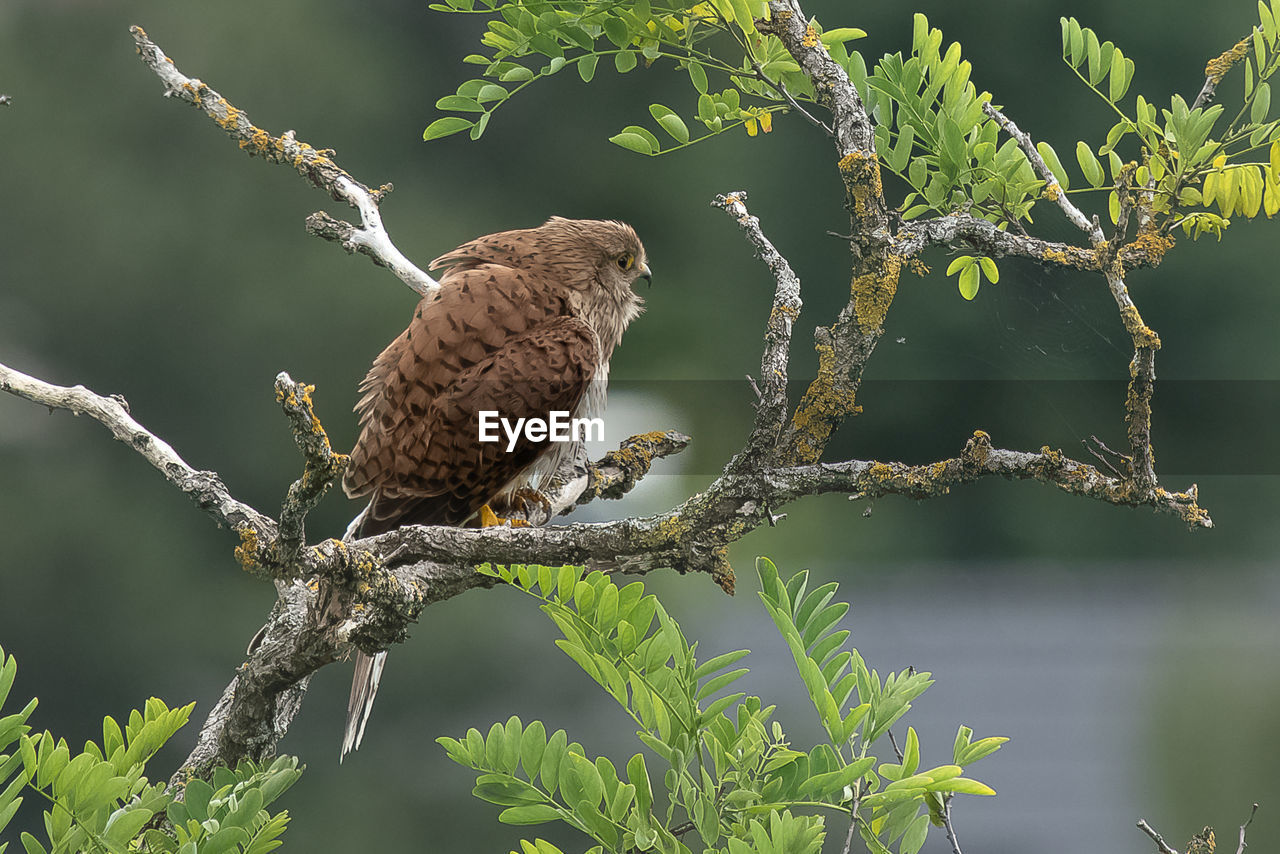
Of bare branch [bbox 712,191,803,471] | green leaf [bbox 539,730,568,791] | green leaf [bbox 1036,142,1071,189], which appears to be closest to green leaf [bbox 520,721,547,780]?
green leaf [bbox 539,730,568,791]

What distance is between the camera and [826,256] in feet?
9.37

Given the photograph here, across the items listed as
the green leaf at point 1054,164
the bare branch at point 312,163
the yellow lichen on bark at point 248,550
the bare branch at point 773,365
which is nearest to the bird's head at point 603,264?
the bare branch at point 312,163

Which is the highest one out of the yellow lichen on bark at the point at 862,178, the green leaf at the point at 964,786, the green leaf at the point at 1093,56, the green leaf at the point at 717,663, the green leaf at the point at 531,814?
the green leaf at the point at 1093,56

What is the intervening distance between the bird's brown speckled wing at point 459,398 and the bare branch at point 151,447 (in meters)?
0.19

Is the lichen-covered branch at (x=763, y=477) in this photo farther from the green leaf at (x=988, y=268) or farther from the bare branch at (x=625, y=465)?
the bare branch at (x=625, y=465)

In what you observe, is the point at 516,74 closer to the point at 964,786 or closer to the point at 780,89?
the point at 780,89

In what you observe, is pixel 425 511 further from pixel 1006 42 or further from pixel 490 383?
pixel 1006 42

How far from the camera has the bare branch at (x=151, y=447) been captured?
65 cm

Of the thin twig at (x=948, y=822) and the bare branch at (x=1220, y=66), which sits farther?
the bare branch at (x=1220, y=66)

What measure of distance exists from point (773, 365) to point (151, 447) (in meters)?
0.42

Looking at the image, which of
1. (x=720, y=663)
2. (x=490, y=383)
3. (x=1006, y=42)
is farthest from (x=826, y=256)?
(x=720, y=663)

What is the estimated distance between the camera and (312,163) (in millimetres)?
949

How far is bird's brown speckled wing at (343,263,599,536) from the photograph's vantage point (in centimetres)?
95

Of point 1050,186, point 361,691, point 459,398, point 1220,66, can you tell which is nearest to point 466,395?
point 459,398
